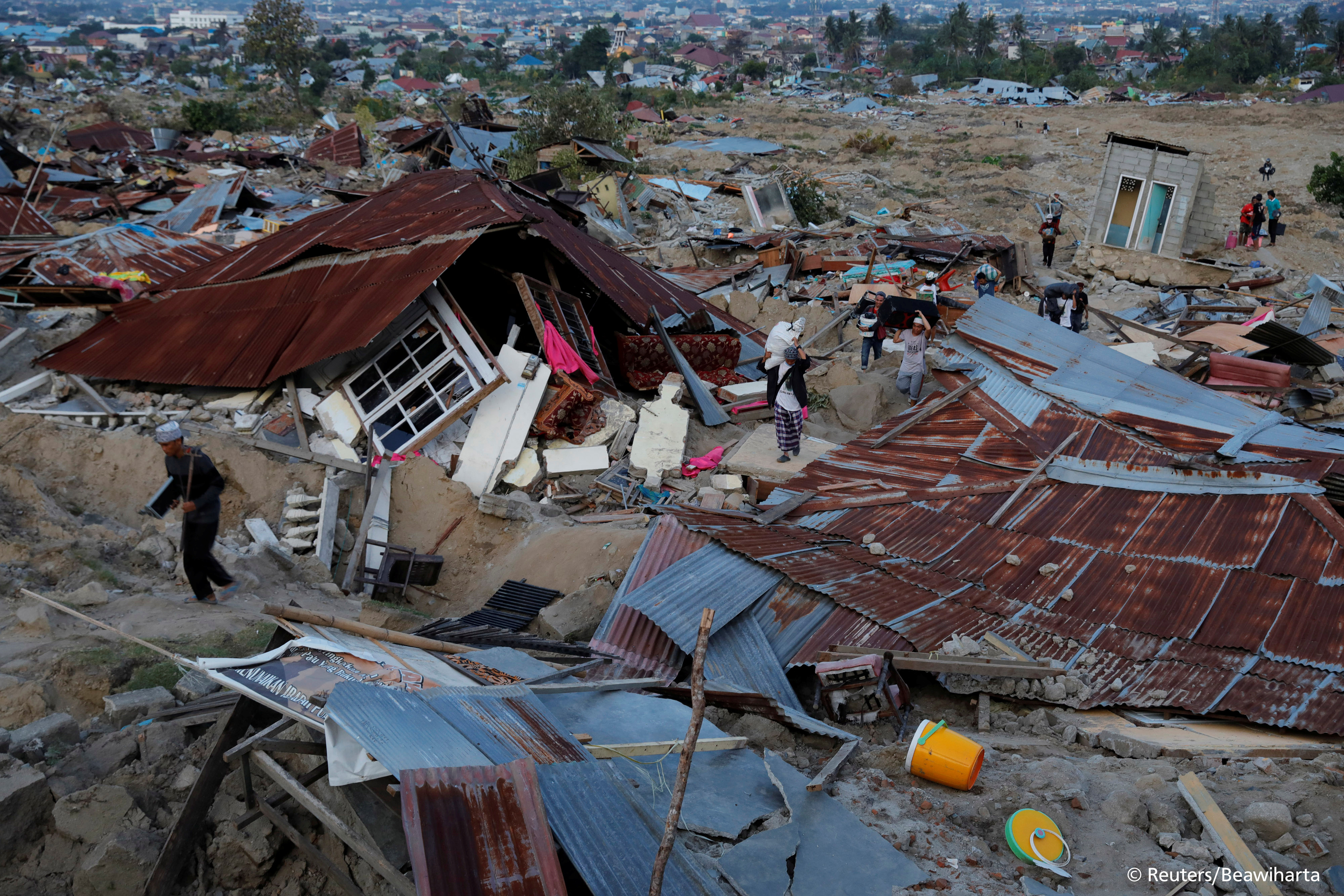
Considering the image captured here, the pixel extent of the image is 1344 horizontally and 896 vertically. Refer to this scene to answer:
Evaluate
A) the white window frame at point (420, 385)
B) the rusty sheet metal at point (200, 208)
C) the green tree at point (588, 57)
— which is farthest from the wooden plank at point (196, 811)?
the green tree at point (588, 57)

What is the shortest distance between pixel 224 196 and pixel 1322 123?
1345 inches

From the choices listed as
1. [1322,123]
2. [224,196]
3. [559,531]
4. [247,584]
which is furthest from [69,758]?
[1322,123]

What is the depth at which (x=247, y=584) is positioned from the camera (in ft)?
19.6

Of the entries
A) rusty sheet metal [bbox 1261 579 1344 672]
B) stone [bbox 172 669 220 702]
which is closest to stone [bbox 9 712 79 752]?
stone [bbox 172 669 220 702]

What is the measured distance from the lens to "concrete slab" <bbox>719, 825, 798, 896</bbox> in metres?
2.83

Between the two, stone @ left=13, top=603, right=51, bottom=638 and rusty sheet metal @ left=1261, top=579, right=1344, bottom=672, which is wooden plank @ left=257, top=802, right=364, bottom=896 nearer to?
stone @ left=13, top=603, right=51, bottom=638

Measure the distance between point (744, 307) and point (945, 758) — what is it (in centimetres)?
973

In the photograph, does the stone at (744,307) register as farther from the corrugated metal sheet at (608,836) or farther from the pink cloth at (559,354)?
the corrugated metal sheet at (608,836)

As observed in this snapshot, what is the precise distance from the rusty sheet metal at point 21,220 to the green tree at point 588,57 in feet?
180

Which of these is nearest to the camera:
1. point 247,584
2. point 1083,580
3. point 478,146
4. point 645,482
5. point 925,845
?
point 925,845

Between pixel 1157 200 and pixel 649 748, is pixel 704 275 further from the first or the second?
pixel 649 748

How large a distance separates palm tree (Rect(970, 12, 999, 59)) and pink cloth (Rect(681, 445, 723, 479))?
72960 mm

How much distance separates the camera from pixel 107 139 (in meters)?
25.1

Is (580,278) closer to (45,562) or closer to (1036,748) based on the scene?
(45,562)
